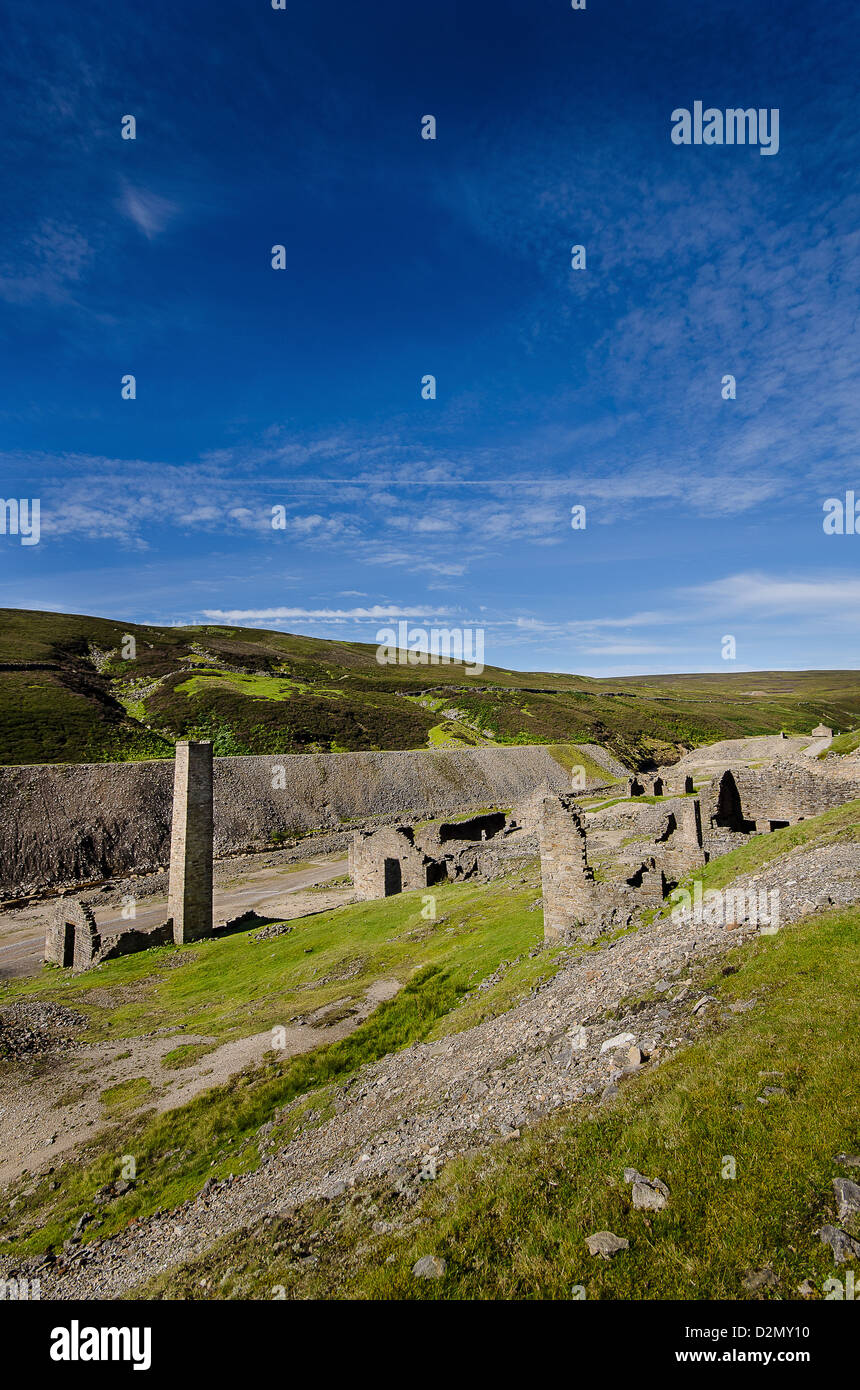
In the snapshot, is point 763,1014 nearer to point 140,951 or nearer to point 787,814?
point 787,814

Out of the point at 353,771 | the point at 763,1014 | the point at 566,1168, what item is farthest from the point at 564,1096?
the point at 353,771

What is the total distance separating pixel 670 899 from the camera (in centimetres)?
1580

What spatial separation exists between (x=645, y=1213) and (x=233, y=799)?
6724 cm

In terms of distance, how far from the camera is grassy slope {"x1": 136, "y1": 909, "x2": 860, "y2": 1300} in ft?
16.2

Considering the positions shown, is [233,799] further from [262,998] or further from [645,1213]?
[645,1213]

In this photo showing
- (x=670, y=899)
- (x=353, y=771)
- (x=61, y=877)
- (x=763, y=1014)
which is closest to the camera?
(x=763, y=1014)

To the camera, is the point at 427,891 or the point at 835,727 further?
the point at 835,727

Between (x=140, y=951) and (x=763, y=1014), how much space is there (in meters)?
29.7

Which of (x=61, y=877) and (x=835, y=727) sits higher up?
(x=835, y=727)

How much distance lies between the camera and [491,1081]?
9719 millimetres

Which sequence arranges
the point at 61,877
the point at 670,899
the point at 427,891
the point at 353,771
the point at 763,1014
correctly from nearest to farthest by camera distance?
1. the point at 763,1014
2. the point at 670,899
3. the point at 427,891
4. the point at 61,877
5. the point at 353,771

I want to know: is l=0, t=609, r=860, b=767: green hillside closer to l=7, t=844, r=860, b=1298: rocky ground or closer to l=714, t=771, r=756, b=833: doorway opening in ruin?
l=714, t=771, r=756, b=833: doorway opening in ruin

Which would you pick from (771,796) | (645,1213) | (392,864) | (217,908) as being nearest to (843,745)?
(771,796)

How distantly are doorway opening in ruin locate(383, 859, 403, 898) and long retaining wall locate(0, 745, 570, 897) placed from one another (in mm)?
32206
